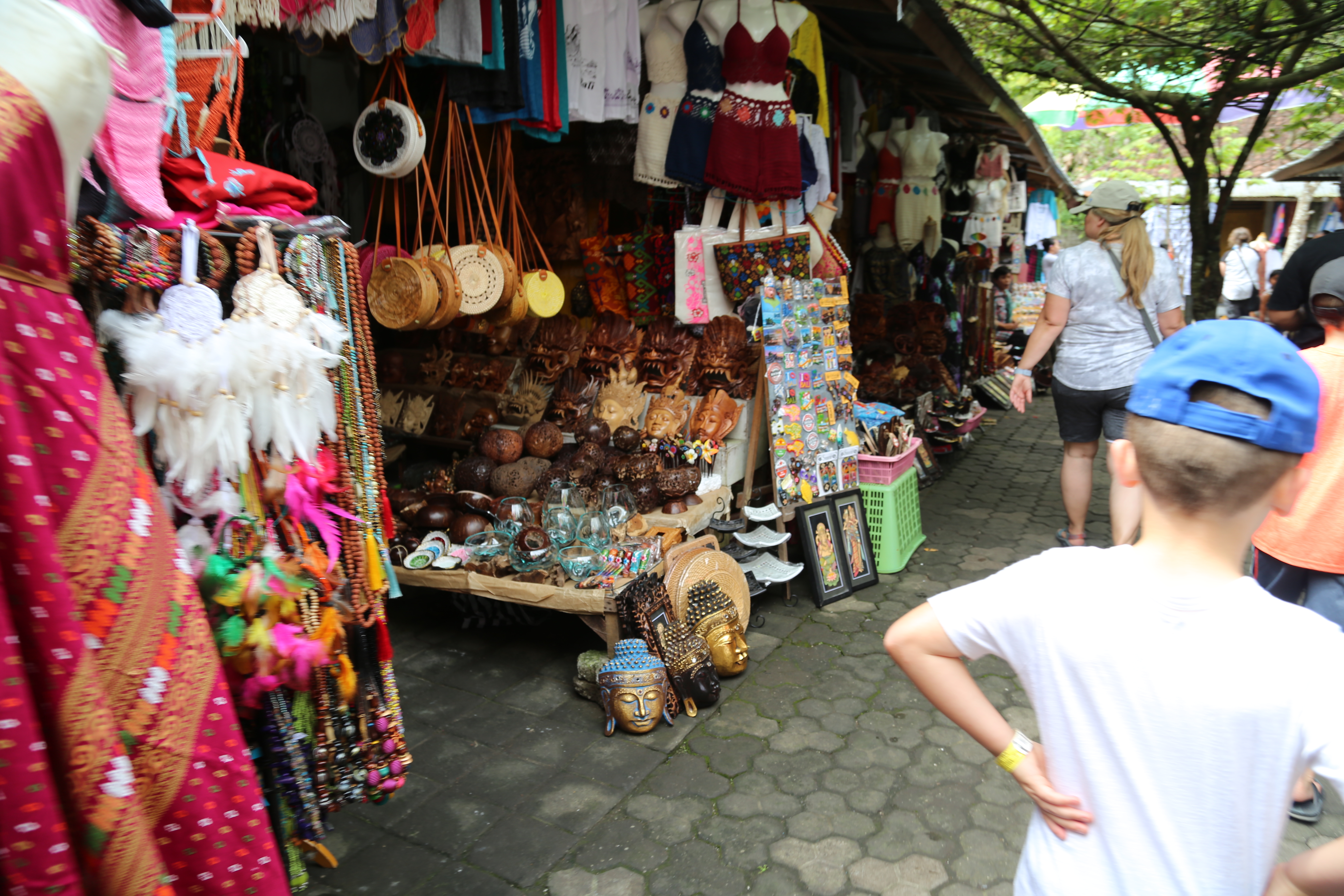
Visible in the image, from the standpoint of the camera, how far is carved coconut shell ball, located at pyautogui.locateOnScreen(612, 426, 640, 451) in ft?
14.5

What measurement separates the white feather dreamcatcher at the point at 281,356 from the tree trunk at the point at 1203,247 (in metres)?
7.75

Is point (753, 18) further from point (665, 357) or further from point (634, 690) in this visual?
point (634, 690)

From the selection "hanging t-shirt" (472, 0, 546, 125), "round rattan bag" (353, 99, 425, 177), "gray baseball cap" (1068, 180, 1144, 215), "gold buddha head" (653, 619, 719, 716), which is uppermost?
"hanging t-shirt" (472, 0, 546, 125)

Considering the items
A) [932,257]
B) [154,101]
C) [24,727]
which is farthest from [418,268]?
[932,257]

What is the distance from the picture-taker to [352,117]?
16.9 ft

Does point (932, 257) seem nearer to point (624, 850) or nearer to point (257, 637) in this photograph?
point (624, 850)

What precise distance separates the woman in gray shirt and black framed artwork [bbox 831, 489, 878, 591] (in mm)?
1010

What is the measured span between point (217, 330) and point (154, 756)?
2.65ft

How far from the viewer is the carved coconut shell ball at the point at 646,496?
419 centimetres

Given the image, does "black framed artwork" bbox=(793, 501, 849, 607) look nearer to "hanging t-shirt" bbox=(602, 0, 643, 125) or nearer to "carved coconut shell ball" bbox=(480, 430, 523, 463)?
"carved coconut shell ball" bbox=(480, 430, 523, 463)

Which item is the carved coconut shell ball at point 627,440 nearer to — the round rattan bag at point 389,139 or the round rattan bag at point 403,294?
the round rattan bag at point 403,294

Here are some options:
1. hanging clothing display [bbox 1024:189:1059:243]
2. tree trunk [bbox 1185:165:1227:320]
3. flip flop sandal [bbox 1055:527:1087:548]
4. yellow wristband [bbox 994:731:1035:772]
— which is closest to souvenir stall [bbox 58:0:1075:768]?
flip flop sandal [bbox 1055:527:1087:548]

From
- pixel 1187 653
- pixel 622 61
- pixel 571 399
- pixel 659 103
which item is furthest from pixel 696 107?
pixel 1187 653

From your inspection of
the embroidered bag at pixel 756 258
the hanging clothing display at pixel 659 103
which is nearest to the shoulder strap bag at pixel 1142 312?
the embroidered bag at pixel 756 258
